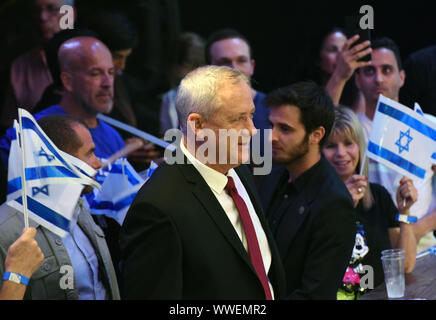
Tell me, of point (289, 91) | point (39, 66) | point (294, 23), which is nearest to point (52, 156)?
point (289, 91)

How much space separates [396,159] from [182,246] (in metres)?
1.60

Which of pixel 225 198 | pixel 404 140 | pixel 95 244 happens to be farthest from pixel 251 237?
pixel 404 140

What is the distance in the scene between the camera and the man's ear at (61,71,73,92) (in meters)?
4.00

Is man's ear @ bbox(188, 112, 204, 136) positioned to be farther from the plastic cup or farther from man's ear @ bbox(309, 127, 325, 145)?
the plastic cup

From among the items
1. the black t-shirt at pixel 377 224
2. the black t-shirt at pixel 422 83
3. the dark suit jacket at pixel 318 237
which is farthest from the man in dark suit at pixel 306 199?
the black t-shirt at pixel 422 83

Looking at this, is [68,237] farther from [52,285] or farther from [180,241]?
[180,241]

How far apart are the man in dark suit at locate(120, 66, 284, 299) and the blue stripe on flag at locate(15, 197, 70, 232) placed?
0.48m

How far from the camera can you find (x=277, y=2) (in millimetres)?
6332

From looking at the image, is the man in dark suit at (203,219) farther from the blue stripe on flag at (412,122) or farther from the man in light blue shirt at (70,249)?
the blue stripe on flag at (412,122)

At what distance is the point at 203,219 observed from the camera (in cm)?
244

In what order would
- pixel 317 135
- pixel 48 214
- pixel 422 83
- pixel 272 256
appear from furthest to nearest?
1. pixel 422 83
2. pixel 317 135
3. pixel 48 214
4. pixel 272 256

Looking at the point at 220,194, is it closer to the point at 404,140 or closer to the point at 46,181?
the point at 46,181

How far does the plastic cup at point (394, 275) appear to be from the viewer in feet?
10.3

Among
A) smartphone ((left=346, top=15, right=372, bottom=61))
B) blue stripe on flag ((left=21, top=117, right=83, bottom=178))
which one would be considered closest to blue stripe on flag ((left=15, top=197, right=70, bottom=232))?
blue stripe on flag ((left=21, top=117, right=83, bottom=178))
